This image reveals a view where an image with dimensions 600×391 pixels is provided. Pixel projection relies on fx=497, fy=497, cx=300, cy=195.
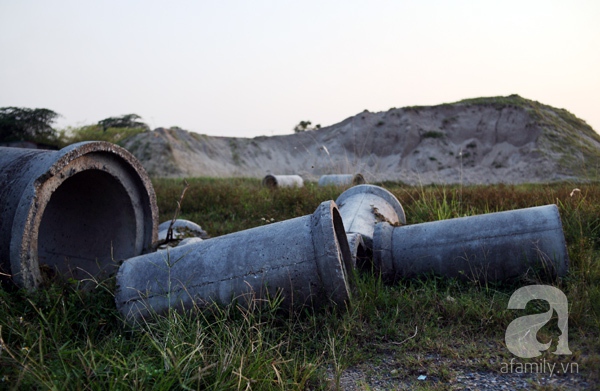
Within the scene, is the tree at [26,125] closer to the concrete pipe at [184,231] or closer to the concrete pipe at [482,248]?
the concrete pipe at [184,231]

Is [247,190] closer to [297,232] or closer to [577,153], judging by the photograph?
[297,232]

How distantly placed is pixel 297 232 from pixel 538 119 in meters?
23.8

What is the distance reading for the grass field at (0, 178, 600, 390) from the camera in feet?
8.39

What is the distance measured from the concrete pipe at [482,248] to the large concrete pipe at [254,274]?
3.95ft

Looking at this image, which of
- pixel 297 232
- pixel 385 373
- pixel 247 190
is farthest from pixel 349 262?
pixel 247 190

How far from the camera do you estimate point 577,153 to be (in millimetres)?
21656

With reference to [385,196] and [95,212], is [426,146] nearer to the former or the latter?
[385,196]

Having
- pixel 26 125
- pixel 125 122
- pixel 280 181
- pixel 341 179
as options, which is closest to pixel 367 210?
pixel 341 179

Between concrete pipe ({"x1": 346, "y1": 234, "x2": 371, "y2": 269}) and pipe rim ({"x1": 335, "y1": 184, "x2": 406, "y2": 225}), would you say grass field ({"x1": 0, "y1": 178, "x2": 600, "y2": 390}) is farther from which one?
pipe rim ({"x1": 335, "y1": 184, "x2": 406, "y2": 225})

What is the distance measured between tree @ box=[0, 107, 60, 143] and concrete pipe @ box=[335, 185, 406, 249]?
55.3 ft

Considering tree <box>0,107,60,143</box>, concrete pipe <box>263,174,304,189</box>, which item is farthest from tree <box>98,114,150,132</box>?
concrete pipe <box>263,174,304,189</box>

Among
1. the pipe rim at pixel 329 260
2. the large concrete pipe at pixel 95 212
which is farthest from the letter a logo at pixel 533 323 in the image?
the large concrete pipe at pixel 95 212

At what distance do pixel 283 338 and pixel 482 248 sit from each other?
208 centimetres

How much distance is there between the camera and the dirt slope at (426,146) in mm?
22078
